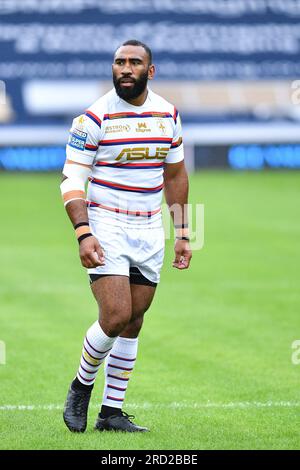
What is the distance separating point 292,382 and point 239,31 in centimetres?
2309

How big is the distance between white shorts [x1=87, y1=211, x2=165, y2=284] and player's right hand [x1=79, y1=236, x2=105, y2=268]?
20cm

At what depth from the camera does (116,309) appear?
670cm

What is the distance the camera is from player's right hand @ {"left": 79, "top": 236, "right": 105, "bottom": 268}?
6535mm

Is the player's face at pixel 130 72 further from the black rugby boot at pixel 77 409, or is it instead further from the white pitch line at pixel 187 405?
the white pitch line at pixel 187 405

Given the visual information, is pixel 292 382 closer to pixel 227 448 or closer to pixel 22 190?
pixel 227 448

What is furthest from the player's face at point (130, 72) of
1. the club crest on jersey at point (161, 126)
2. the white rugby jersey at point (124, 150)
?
the club crest on jersey at point (161, 126)

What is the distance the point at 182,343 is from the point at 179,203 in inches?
132

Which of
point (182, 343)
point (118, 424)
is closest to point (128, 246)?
point (118, 424)

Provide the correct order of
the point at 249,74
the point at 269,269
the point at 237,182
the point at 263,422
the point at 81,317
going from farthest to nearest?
1. the point at 249,74
2. the point at 237,182
3. the point at 269,269
4. the point at 81,317
5. the point at 263,422

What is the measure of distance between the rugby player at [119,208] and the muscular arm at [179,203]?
152 mm

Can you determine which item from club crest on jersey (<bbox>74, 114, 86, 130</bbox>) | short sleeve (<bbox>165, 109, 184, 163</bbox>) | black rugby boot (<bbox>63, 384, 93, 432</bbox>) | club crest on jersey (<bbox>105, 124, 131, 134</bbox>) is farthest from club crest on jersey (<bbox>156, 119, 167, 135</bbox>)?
black rugby boot (<bbox>63, 384, 93, 432</bbox>)

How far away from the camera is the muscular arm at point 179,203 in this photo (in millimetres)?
7309

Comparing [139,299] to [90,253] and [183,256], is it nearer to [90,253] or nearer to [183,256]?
[183,256]

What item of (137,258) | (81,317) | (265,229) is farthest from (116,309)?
(265,229)
